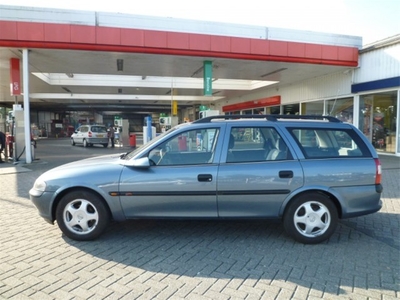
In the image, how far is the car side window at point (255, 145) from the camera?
3.76 metres

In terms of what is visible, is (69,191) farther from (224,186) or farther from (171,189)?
(224,186)

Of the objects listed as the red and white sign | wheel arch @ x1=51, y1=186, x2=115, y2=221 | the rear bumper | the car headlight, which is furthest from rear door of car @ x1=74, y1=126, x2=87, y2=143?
the rear bumper

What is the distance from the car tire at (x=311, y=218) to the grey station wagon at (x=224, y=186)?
0.01 metres

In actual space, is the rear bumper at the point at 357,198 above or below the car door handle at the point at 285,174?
below

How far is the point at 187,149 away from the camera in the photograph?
407cm

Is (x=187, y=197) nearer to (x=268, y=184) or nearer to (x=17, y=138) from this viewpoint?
(x=268, y=184)

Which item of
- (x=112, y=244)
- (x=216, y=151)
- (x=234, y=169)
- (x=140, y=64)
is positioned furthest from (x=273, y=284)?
(x=140, y=64)

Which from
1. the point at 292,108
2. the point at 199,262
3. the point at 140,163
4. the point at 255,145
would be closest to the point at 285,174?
the point at 255,145

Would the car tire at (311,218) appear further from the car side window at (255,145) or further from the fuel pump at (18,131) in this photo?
the fuel pump at (18,131)

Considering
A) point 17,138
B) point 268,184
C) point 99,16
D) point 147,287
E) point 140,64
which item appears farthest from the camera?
point 140,64

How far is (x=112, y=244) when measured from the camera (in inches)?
147

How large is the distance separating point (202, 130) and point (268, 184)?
1.15 meters

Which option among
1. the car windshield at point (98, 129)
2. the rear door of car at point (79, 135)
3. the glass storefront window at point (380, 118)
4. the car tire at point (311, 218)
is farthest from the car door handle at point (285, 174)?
the rear door of car at point (79, 135)

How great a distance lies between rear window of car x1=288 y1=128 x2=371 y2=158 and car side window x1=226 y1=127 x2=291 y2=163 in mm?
252
